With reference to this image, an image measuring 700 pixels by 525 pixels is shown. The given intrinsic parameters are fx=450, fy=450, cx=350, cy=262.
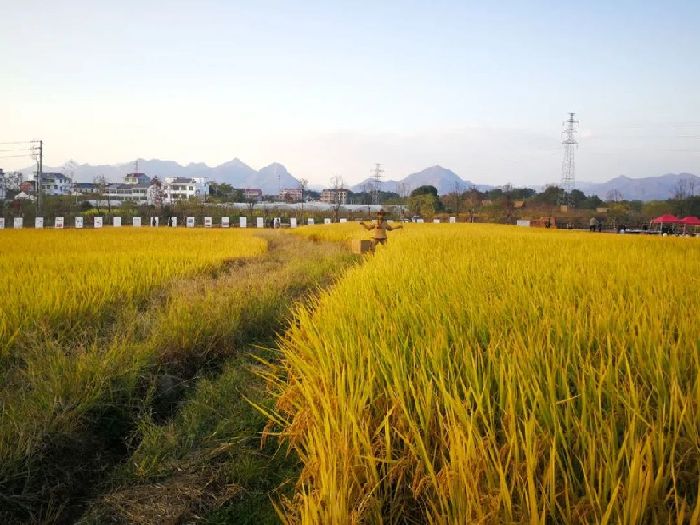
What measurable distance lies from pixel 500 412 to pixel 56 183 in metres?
103

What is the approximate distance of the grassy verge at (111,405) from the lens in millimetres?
1934

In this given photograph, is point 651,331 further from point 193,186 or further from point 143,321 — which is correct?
point 193,186

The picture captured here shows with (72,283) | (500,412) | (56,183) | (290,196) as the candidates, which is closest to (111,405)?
(500,412)

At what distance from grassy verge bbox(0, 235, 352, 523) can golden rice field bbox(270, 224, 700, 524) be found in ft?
2.29

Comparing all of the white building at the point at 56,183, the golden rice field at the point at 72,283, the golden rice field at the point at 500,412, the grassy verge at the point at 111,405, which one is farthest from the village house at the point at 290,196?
the golden rice field at the point at 500,412

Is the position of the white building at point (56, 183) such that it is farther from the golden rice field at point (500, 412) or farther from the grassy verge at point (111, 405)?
the golden rice field at point (500, 412)

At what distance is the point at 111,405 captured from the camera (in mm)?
2541

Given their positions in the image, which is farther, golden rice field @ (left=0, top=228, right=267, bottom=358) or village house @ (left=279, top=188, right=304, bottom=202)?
village house @ (left=279, top=188, right=304, bottom=202)

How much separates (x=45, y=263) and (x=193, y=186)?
285ft

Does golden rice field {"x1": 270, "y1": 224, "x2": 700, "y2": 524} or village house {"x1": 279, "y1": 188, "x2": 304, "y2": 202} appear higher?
village house {"x1": 279, "y1": 188, "x2": 304, "y2": 202}

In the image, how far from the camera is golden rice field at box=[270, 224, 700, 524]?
101 cm

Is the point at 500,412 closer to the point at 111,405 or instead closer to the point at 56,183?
the point at 111,405

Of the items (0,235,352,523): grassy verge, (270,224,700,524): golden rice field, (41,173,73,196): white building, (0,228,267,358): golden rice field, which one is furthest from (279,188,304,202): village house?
(270,224,700,524): golden rice field

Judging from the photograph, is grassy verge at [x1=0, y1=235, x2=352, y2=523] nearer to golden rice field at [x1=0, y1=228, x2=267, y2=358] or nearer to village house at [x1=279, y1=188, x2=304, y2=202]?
golden rice field at [x1=0, y1=228, x2=267, y2=358]
